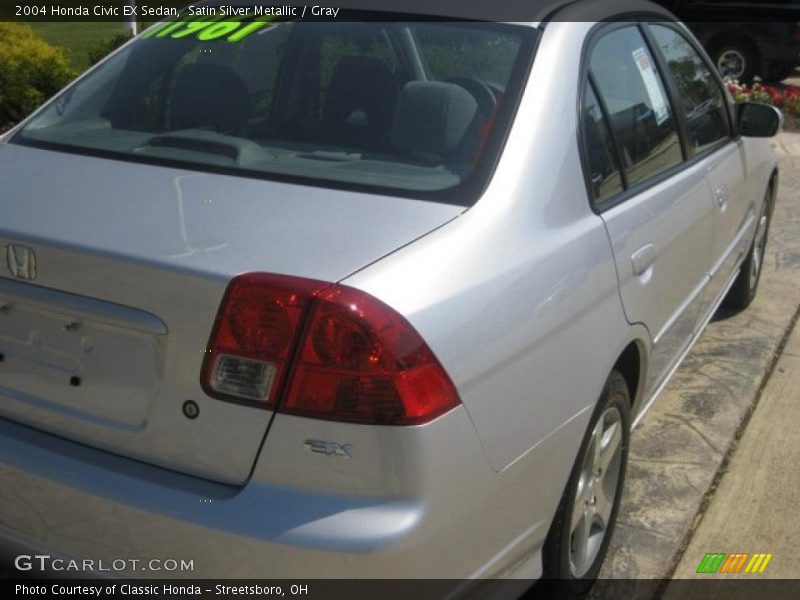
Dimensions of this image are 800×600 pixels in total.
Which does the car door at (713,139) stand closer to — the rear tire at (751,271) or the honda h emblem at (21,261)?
the rear tire at (751,271)

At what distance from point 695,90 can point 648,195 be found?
1.12 metres

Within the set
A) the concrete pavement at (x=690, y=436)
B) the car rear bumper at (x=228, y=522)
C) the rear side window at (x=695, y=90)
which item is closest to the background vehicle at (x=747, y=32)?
the concrete pavement at (x=690, y=436)

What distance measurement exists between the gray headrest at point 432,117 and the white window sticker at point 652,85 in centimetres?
94

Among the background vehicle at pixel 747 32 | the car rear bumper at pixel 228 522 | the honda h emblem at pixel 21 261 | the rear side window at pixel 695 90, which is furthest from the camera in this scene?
the background vehicle at pixel 747 32

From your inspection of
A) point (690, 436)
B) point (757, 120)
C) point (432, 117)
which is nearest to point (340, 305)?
point (432, 117)

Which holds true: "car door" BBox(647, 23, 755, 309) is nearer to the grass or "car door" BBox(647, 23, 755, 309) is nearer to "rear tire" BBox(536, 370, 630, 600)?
"rear tire" BBox(536, 370, 630, 600)

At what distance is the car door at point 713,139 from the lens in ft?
13.1

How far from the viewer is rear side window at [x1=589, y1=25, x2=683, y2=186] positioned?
3.26m

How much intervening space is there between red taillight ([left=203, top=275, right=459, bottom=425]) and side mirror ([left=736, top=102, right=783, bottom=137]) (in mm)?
2942

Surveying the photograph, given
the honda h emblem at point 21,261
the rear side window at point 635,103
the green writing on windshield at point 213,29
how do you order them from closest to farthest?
the honda h emblem at point 21,261 < the rear side window at point 635,103 < the green writing on windshield at point 213,29

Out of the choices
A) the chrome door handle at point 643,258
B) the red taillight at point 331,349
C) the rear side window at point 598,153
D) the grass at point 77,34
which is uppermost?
the rear side window at point 598,153

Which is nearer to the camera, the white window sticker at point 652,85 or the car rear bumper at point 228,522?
the car rear bumper at point 228,522

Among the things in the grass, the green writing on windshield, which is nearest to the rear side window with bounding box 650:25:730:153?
the green writing on windshield

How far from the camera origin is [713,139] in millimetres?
4309
